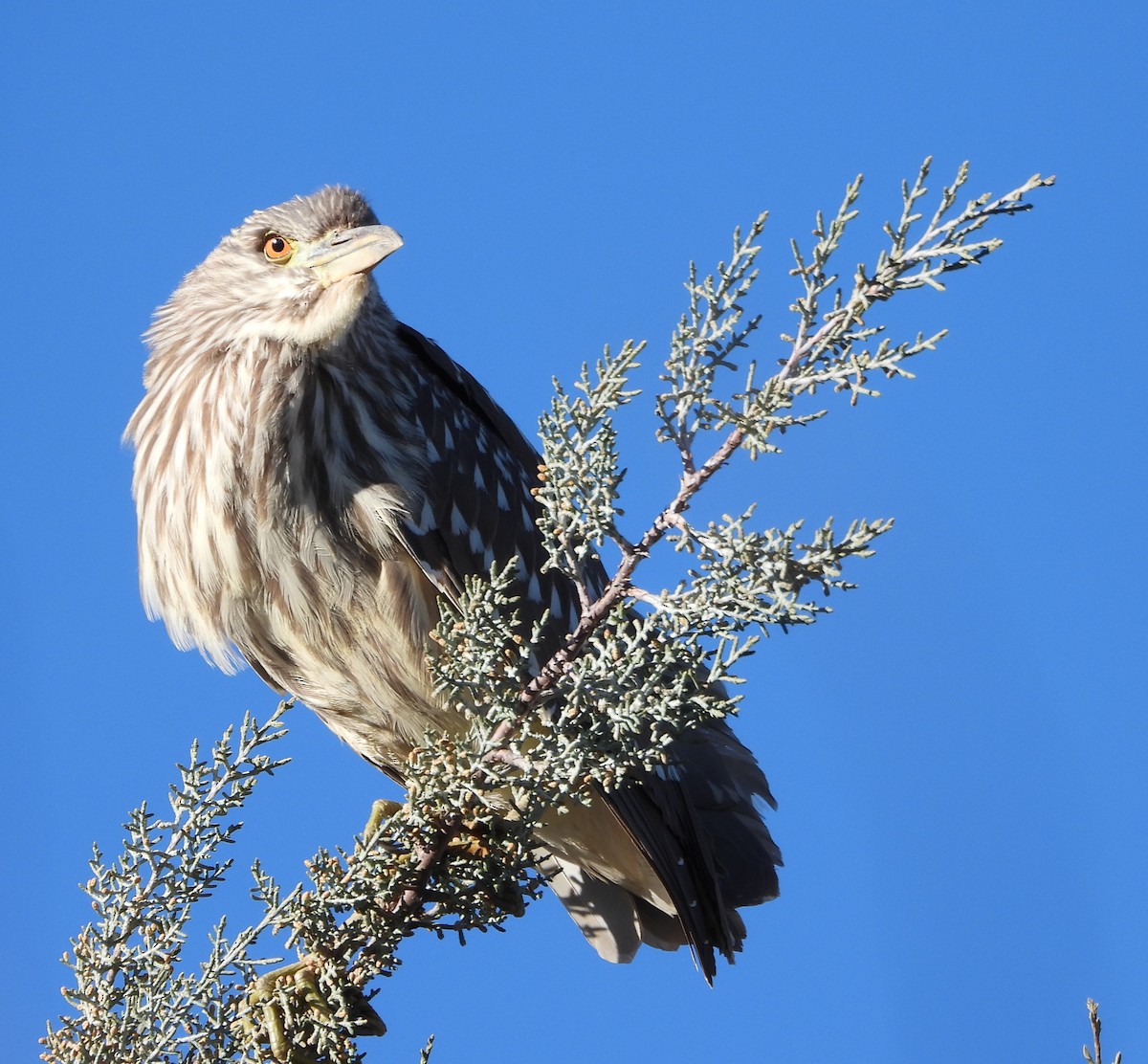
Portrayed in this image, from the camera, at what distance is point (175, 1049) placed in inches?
111

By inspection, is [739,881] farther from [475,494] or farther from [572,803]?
[475,494]

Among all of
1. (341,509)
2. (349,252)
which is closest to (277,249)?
(349,252)

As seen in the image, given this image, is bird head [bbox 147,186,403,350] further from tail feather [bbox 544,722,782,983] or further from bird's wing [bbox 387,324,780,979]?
tail feather [bbox 544,722,782,983]

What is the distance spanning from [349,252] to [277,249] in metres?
0.40

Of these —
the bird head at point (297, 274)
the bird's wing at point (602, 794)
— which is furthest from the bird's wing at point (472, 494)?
the bird head at point (297, 274)

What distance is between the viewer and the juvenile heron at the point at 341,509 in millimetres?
3602

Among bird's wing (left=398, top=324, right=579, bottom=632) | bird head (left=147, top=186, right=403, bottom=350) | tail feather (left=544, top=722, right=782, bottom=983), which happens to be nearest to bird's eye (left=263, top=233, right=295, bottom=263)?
bird head (left=147, top=186, right=403, bottom=350)

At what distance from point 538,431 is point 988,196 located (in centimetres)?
91

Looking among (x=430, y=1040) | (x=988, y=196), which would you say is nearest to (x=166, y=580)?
(x=430, y=1040)

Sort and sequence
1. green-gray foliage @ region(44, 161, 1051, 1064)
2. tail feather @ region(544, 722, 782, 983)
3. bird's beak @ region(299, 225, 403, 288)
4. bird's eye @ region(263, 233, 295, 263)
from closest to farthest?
1. green-gray foliage @ region(44, 161, 1051, 1064)
2. bird's beak @ region(299, 225, 403, 288)
3. tail feather @ region(544, 722, 782, 983)
4. bird's eye @ region(263, 233, 295, 263)

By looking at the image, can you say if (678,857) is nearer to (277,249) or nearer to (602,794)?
(602,794)

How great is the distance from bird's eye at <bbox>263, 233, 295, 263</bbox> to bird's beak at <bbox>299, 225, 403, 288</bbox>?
10 cm

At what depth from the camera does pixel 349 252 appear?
12.0 ft

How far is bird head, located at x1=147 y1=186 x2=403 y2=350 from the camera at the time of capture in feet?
12.1
